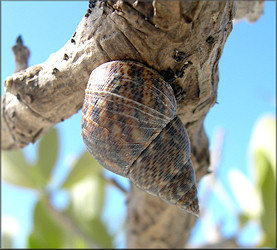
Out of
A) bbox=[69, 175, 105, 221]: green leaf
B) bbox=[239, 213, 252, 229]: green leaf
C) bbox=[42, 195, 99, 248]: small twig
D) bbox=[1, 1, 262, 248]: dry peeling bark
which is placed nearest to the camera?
bbox=[1, 1, 262, 248]: dry peeling bark

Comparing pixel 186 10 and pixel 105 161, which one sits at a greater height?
pixel 186 10

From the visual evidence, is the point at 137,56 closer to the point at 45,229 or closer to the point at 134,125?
the point at 134,125

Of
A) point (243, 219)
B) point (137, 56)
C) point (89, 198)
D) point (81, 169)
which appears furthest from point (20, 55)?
point (243, 219)

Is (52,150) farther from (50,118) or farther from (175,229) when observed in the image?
(50,118)

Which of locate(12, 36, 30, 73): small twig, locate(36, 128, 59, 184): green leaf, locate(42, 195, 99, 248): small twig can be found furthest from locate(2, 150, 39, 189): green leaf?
locate(12, 36, 30, 73): small twig

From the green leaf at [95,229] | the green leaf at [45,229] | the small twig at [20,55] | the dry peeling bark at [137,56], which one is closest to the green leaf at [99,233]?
the green leaf at [95,229]

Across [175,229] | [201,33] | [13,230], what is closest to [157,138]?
[201,33]

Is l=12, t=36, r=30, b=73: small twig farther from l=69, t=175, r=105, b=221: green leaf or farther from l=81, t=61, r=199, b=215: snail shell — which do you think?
l=69, t=175, r=105, b=221: green leaf

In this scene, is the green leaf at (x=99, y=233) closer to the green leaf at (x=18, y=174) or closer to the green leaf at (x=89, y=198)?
the green leaf at (x=89, y=198)
